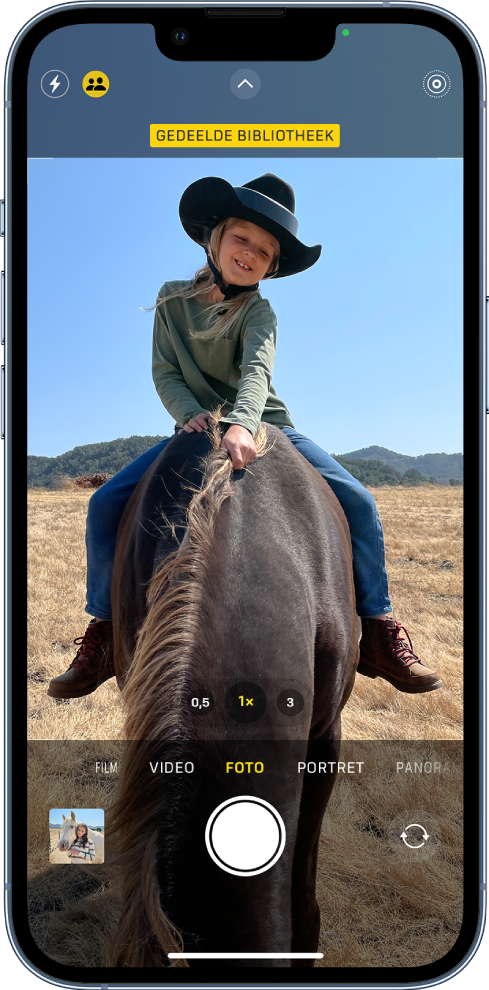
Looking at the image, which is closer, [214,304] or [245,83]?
[245,83]

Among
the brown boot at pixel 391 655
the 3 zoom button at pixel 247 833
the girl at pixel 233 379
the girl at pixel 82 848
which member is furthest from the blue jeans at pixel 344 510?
the 3 zoom button at pixel 247 833

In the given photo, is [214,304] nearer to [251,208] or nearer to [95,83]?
[251,208]

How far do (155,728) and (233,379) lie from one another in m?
1.11

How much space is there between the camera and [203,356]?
1860 millimetres

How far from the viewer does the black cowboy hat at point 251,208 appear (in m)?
1.56

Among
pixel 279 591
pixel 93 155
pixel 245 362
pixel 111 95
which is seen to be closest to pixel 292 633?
pixel 279 591

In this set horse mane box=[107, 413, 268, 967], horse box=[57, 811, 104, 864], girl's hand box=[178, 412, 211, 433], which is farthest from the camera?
girl's hand box=[178, 412, 211, 433]

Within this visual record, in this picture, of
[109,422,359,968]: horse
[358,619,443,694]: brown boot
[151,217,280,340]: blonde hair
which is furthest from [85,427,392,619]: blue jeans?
[151,217,280,340]: blonde hair

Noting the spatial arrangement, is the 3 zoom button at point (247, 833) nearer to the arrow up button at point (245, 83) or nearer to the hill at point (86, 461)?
the hill at point (86, 461)

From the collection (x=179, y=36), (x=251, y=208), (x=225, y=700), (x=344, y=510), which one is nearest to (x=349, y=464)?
(x=344, y=510)

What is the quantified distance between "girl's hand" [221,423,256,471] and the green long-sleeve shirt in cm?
22

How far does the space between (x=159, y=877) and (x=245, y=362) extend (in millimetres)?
1245

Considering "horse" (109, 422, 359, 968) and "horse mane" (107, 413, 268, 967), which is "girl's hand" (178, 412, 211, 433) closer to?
"horse" (109, 422, 359, 968)

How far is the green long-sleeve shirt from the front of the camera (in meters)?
1.72
